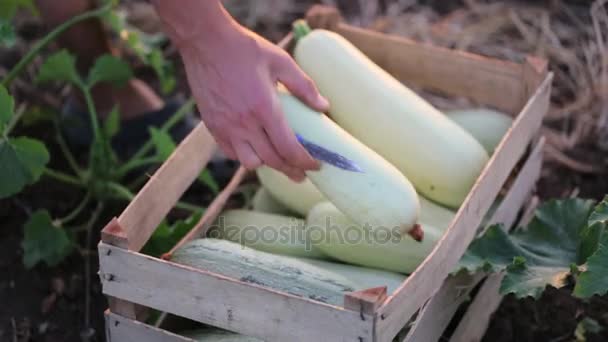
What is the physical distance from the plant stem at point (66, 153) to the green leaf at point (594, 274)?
1.46 metres

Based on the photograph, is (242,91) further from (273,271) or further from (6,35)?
(6,35)

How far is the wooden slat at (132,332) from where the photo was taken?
1.71m

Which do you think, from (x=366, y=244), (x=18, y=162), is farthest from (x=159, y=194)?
(x=366, y=244)

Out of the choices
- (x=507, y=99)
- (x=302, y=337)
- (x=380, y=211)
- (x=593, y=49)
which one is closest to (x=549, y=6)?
(x=593, y=49)

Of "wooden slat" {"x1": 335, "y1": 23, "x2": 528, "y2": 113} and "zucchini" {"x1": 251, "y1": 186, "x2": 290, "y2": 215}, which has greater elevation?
"wooden slat" {"x1": 335, "y1": 23, "x2": 528, "y2": 113}

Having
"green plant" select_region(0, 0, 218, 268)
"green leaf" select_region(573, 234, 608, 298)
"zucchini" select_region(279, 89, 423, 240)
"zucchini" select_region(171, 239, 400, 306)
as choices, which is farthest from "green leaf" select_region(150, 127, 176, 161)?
"green leaf" select_region(573, 234, 608, 298)

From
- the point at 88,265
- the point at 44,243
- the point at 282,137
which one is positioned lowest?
the point at 88,265

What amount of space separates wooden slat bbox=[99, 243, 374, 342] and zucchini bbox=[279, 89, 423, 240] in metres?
0.30

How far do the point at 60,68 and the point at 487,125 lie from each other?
1168 mm

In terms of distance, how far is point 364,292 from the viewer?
57.1 inches

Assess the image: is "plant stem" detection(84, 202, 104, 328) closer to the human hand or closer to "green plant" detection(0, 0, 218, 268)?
"green plant" detection(0, 0, 218, 268)

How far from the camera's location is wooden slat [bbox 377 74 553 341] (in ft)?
5.04

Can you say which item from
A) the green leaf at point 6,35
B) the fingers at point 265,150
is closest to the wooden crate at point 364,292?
the fingers at point 265,150

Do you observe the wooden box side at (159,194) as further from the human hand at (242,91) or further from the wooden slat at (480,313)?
the wooden slat at (480,313)
